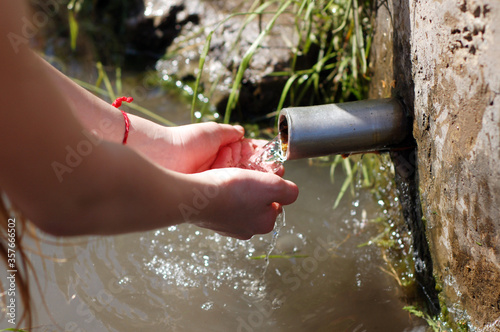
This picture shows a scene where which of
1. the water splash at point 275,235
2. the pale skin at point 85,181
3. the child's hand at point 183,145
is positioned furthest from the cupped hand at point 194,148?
the pale skin at point 85,181

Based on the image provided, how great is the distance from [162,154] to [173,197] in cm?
76

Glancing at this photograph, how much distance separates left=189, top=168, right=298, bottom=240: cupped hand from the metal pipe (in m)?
0.20

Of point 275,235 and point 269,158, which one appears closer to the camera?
point 269,158

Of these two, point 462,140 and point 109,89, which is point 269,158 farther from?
point 109,89

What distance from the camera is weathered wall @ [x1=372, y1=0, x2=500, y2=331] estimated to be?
1.33 metres

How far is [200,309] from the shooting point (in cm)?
204

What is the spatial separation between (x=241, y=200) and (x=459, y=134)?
707mm

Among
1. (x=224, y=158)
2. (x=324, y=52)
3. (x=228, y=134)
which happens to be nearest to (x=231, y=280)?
(x=224, y=158)

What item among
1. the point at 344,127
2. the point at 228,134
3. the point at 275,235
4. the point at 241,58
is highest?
the point at 241,58

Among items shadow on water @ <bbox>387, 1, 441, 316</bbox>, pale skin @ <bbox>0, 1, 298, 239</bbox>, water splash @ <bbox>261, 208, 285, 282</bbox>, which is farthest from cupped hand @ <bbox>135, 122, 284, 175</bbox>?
shadow on water @ <bbox>387, 1, 441, 316</bbox>

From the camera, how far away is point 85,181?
118 centimetres

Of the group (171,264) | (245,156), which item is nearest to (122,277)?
(171,264)

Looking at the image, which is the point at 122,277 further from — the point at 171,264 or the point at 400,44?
the point at 400,44

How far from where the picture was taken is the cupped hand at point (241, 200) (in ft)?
5.00
